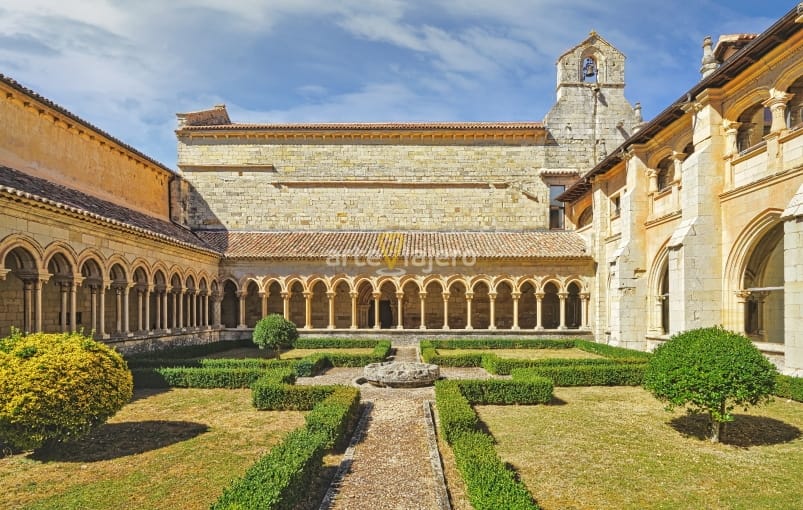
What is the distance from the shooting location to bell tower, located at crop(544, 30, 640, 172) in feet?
92.6

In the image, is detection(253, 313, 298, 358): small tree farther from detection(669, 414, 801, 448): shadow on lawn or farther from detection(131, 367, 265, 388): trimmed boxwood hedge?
detection(669, 414, 801, 448): shadow on lawn

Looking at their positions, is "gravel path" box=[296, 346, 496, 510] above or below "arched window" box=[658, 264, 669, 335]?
below

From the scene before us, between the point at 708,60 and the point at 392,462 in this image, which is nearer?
the point at 392,462

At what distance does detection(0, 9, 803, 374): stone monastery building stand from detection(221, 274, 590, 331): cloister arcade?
0.11 metres

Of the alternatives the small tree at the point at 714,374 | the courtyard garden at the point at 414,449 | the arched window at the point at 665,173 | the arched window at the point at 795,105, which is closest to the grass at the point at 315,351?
the courtyard garden at the point at 414,449

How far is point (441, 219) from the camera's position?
28406mm

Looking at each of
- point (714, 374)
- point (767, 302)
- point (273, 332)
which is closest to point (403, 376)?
point (273, 332)

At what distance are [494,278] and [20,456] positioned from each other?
20.0 meters

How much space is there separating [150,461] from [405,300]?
20346mm

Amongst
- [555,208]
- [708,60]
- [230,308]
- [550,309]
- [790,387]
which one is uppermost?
[708,60]

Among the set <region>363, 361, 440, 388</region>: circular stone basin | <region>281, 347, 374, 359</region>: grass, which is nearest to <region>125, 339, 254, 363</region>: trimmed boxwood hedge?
<region>281, 347, 374, 359</region>: grass

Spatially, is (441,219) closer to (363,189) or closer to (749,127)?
(363,189)

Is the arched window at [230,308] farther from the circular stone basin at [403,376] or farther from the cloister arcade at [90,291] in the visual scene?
the circular stone basin at [403,376]

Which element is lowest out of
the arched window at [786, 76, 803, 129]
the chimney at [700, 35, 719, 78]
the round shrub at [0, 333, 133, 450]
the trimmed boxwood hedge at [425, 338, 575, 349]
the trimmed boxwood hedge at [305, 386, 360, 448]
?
the trimmed boxwood hedge at [425, 338, 575, 349]
